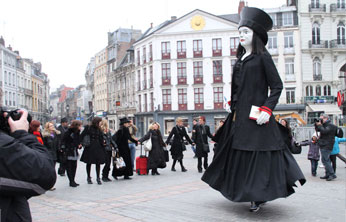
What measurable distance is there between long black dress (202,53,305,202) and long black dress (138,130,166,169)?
19.2ft

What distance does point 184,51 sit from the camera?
5066 cm

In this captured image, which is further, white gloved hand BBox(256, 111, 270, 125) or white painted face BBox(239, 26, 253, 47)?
white painted face BBox(239, 26, 253, 47)

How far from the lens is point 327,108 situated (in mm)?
43344

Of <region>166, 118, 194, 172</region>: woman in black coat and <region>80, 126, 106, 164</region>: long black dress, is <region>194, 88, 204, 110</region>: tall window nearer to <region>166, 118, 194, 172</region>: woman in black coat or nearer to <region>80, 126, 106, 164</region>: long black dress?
<region>166, 118, 194, 172</region>: woman in black coat

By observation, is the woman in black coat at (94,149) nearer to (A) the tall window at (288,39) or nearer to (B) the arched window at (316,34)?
(A) the tall window at (288,39)

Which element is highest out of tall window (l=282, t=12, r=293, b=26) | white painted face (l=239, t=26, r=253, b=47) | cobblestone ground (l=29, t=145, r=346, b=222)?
tall window (l=282, t=12, r=293, b=26)

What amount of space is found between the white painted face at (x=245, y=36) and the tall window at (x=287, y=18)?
44021mm

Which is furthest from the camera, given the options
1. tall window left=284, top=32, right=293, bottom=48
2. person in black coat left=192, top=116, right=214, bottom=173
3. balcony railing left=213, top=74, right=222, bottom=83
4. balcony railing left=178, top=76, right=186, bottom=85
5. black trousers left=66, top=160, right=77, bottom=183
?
balcony railing left=178, top=76, right=186, bottom=85

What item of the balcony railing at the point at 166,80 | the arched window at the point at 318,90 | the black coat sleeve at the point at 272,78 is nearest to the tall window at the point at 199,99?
the balcony railing at the point at 166,80

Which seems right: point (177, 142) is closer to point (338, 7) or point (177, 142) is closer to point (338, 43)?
point (338, 43)

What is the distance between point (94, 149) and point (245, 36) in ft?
18.6

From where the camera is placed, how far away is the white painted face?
6094 mm

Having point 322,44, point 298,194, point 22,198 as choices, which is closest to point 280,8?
point 322,44

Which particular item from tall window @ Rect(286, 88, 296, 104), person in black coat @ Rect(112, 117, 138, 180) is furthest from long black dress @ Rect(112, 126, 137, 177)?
tall window @ Rect(286, 88, 296, 104)
